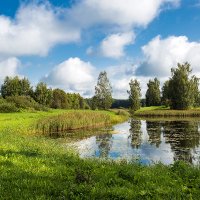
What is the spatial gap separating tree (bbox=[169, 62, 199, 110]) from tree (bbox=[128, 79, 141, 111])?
40.4 feet

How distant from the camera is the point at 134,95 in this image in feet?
385

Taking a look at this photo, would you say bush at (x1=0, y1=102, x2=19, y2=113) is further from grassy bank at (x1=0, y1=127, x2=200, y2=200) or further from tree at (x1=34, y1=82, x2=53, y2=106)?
grassy bank at (x1=0, y1=127, x2=200, y2=200)

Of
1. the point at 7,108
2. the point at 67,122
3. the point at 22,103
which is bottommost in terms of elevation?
the point at 67,122

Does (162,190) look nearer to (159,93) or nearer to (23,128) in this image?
(23,128)

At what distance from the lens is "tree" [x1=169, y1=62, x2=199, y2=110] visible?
107m

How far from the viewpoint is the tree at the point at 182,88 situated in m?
107

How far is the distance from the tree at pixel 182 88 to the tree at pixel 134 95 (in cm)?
1233

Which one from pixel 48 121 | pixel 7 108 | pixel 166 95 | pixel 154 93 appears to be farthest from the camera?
pixel 154 93

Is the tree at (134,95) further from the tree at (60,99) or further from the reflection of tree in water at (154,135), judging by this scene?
the reflection of tree in water at (154,135)

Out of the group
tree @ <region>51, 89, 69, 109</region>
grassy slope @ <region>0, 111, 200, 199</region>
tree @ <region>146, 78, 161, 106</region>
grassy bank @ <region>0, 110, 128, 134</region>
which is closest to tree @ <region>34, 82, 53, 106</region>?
tree @ <region>51, 89, 69, 109</region>

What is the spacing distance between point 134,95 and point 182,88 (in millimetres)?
17736

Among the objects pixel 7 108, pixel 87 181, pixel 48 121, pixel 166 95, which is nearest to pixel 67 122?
pixel 48 121

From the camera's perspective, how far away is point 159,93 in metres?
145

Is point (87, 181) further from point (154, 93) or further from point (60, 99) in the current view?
point (60, 99)
